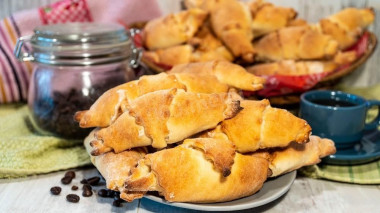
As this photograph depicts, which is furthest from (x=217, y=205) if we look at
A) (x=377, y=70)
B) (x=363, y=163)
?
(x=377, y=70)

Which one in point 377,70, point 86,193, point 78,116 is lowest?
point 377,70

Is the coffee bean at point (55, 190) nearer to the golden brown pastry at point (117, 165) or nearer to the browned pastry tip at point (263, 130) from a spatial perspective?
the golden brown pastry at point (117, 165)

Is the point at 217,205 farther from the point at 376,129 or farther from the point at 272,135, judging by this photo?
the point at 376,129

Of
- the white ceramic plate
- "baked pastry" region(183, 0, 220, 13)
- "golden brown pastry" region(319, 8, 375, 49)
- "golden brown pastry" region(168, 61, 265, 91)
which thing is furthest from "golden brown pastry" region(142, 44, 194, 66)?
the white ceramic plate

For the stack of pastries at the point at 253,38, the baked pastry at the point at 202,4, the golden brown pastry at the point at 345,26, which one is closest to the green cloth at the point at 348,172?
the stack of pastries at the point at 253,38

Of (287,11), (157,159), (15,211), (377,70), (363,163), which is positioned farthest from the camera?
(377,70)

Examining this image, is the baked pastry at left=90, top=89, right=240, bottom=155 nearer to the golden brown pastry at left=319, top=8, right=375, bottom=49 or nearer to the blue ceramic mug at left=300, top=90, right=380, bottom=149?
the blue ceramic mug at left=300, top=90, right=380, bottom=149
